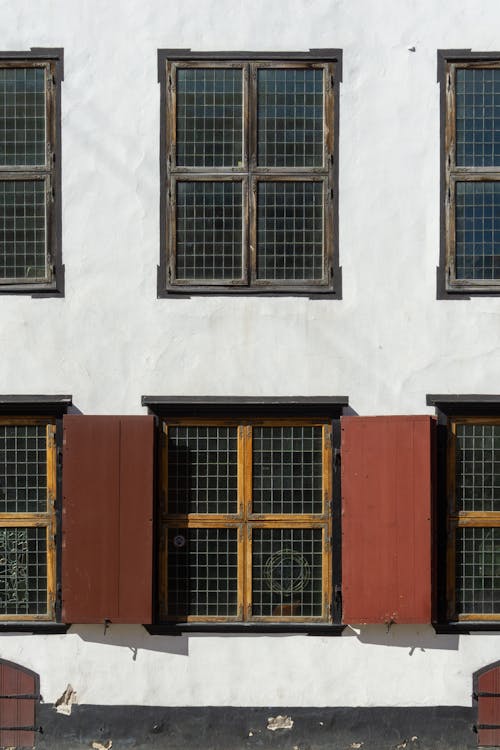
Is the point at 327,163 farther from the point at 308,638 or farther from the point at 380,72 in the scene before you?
the point at 308,638

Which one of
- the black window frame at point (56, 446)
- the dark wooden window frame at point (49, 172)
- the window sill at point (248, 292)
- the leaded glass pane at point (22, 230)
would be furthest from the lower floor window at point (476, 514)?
the leaded glass pane at point (22, 230)

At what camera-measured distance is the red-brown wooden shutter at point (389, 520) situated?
25.9 ft

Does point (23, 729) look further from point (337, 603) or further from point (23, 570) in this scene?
point (337, 603)

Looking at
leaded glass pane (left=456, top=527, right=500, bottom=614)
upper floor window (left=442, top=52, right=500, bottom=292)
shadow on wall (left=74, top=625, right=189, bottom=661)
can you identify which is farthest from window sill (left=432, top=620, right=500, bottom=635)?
upper floor window (left=442, top=52, right=500, bottom=292)

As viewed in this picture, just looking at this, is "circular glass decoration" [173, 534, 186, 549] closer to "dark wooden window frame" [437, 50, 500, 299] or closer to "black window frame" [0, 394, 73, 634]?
"black window frame" [0, 394, 73, 634]

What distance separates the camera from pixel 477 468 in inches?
325

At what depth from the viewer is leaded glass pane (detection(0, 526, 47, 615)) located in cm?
825

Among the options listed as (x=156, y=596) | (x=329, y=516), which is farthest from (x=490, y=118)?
(x=156, y=596)

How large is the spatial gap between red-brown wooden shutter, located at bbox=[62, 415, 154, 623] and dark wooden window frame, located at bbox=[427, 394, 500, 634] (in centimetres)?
254

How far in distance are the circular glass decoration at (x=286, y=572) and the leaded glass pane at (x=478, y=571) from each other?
4.49ft

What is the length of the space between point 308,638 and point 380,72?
5064 millimetres

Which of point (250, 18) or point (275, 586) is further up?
point (250, 18)

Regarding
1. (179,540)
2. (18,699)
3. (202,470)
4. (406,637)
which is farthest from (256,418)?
(18,699)

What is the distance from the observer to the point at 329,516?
8.23m
